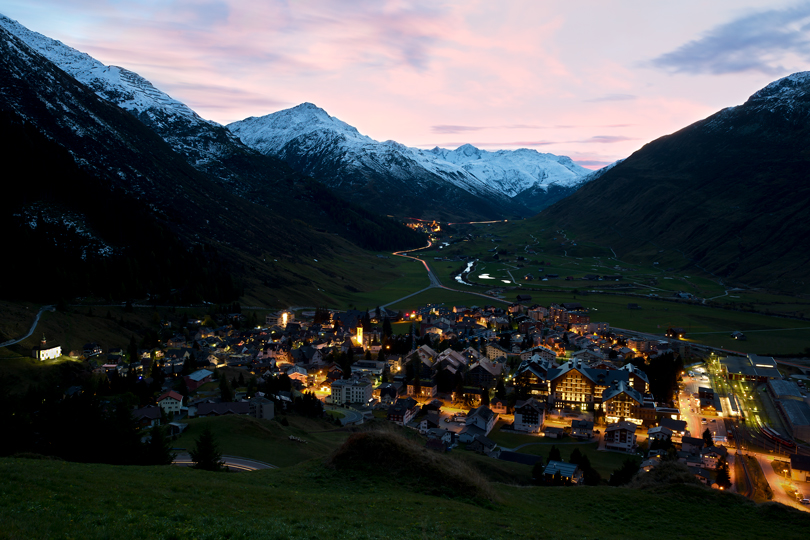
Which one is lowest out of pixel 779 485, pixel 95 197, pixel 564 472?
pixel 779 485

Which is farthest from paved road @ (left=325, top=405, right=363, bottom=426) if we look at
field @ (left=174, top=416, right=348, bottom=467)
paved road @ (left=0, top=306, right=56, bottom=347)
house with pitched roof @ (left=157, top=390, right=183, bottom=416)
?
paved road @ (left=0, top=306, right=56, bottom=347)

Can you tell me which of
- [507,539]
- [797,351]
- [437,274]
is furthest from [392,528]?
[437,274]

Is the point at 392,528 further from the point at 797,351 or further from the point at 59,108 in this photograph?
the point at 59,108

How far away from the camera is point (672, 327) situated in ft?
364

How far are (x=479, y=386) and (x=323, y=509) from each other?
61448 millimetres

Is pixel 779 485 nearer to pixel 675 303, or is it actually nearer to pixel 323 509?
pixel 323 509

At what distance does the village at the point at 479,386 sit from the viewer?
5603 centimetres

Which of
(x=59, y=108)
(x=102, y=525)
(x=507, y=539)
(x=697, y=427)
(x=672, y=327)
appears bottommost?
(x=697, y=427)

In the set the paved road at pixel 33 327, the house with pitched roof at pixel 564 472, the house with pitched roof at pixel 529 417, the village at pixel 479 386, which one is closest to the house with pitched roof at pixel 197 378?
the village at pixel 479 386

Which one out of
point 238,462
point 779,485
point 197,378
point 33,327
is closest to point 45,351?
point 33,327

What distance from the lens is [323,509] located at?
1972cm

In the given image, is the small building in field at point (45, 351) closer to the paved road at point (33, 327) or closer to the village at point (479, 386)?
the village at point (479, 386)

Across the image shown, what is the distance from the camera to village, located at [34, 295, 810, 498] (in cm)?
5603

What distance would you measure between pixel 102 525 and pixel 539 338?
96.2 metres
